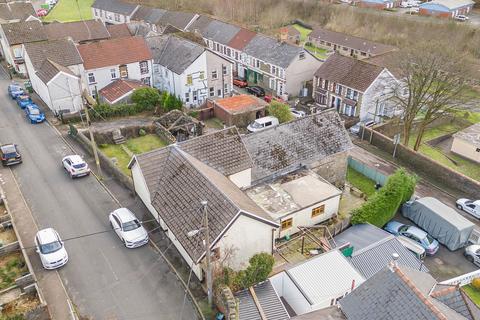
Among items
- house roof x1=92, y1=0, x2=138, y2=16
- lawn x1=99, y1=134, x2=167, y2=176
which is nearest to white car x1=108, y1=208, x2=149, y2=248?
lawn x1=99, y1=134, x2=167, y2=176

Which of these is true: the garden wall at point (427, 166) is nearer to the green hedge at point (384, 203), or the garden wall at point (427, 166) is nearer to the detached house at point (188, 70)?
the green hedge at point (384, 203)

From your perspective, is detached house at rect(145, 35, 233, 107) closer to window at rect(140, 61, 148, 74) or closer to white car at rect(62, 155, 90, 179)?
window at rect(140, 61, 148, 74)

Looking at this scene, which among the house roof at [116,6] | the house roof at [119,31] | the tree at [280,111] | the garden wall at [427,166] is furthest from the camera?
the house roof at [116,6]

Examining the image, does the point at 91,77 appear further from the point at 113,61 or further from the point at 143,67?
the point at 143,67

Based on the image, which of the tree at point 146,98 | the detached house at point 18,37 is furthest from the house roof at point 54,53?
the detached house at point 18,37

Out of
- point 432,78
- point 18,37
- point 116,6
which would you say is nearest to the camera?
point 432,78

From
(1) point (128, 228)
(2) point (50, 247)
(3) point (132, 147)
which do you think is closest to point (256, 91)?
(3) point (132, 147)

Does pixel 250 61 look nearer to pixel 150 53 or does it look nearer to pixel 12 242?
pixel 150 53
